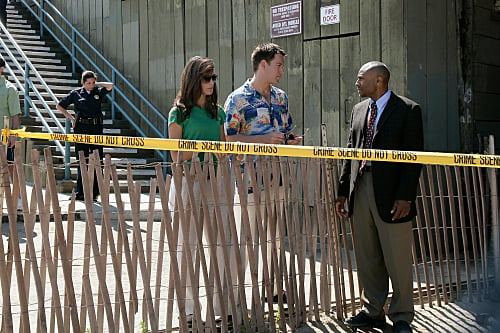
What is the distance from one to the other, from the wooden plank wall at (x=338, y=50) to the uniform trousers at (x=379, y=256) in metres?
2.94

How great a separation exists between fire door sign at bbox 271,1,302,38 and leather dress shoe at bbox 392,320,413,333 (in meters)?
4.67

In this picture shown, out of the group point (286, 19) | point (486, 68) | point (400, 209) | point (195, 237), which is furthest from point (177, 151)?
point (486, 68)

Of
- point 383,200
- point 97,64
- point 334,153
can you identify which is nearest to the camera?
point 334,153

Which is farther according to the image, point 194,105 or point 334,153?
point 194,105

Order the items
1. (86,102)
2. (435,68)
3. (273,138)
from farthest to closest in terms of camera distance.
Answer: (86,102) → (435,68) → (273,138)

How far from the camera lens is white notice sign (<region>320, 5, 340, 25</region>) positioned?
27.3ft

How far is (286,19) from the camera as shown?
8.95 m

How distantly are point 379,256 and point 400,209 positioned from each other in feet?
1.60

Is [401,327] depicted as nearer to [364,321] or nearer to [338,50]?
[364,321]

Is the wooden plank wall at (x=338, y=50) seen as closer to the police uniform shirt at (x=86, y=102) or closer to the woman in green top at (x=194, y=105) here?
the police uniform shirt at (x=86, y=102)

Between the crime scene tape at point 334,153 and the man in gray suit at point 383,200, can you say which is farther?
the man in gray suit at point 383,200

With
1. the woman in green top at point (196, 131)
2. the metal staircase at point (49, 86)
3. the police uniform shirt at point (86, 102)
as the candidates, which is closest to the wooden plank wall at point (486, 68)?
the woman in green top at point (196, 131)

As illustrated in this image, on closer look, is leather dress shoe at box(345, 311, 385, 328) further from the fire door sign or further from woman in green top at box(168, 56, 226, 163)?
the fire door sign

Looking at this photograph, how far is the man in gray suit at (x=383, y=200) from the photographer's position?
487 centimetres
